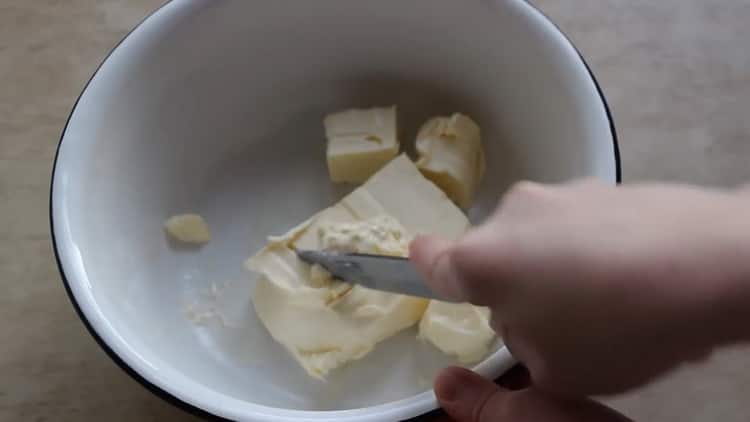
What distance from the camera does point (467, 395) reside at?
506 mm

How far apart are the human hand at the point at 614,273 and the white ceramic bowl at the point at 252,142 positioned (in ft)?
0.94

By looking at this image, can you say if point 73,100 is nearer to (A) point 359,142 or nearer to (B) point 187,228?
(B) point 187,228

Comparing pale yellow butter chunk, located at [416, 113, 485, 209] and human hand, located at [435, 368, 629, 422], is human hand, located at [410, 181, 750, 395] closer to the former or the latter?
human hand, located at [435, 368, 629, 422]

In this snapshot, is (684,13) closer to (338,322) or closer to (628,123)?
Result: (628,123)

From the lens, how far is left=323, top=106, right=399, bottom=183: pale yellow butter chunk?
0.77 metres

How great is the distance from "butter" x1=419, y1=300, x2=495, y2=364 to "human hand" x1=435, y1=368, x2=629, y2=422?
113 mm

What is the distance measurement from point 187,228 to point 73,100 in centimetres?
20

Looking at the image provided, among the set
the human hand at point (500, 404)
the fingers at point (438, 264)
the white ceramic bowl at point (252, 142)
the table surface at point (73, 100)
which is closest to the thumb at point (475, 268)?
the fingers at point (438, 264)

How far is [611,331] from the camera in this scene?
0.96 ft

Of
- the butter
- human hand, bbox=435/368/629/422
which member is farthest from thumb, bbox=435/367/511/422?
the butter

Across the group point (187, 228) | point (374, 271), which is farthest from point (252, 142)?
point (374, 271)

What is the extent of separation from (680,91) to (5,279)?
64 centimetres

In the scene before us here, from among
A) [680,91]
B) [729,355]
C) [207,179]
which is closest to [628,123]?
[680,91]

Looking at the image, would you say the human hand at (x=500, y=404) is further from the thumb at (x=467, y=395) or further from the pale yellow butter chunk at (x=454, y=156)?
the pale yellow butter chunk at (x=454, y=156)
